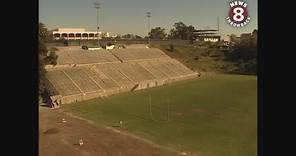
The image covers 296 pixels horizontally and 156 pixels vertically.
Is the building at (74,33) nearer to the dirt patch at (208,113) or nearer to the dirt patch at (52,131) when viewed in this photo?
the dirt patch at (208,113)

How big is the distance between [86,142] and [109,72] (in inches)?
1043

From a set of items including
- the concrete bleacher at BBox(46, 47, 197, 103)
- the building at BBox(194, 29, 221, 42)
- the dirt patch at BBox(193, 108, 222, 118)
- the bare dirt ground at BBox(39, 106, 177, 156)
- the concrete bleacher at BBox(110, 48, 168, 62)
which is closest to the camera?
the bare dirt ground at BBox(39, 106, 177, 156)

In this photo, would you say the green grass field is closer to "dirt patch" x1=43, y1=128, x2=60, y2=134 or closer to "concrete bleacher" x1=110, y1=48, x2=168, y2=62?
"dirt patch" x1=43, y1=128, x2=60, y2=134

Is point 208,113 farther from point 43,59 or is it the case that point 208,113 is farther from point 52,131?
point 43,59

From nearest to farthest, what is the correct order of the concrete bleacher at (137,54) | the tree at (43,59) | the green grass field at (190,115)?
the green grass field at (190,115), the tree at (43,59), the concrete bleacher at (137,54)

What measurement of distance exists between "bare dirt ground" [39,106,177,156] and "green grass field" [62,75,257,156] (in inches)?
53.4

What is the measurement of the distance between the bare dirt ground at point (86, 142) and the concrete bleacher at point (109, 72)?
9810mm

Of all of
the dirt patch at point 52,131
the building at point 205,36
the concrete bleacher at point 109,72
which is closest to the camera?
the dirt patch at point 52,131

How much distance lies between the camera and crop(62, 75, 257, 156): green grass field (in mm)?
20705

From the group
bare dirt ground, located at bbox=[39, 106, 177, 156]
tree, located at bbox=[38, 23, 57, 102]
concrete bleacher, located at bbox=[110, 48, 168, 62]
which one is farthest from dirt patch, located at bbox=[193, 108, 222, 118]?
concrete bleacher, located at bbox=[110, 48, 168, 62]

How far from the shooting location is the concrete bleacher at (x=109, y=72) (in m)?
38.2

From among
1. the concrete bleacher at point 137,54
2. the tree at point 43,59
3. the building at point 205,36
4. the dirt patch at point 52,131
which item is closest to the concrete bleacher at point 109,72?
the concrete bleacher at point 137,54

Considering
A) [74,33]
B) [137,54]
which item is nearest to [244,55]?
[137,54]
